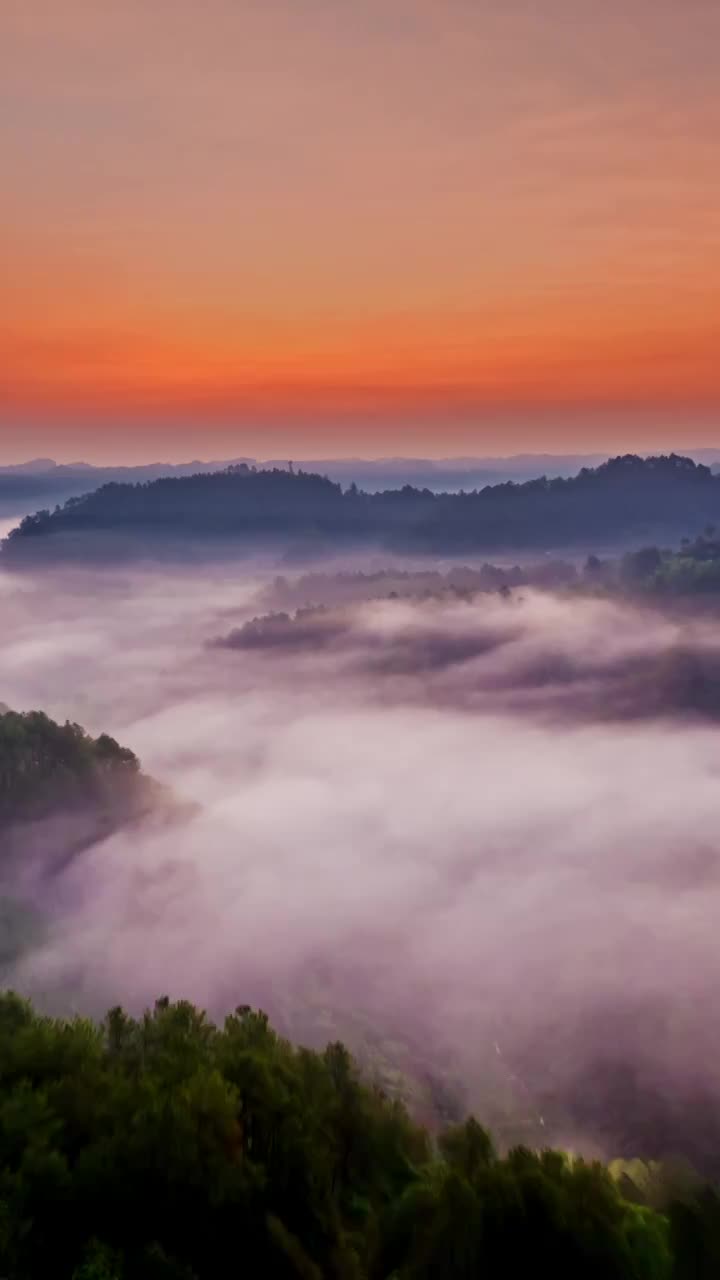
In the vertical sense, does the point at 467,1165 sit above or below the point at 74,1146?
below

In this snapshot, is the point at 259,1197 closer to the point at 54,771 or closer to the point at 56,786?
the point at 56,786

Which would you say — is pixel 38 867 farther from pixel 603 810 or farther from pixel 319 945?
pixel 603 810

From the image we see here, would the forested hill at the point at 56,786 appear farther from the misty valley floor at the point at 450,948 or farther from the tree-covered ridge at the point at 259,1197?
the tree-covered ridge at the point at 259,1197

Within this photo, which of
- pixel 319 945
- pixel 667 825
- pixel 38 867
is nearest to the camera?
pixel 38 867

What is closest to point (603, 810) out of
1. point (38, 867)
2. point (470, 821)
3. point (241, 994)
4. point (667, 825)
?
point (667, 825)

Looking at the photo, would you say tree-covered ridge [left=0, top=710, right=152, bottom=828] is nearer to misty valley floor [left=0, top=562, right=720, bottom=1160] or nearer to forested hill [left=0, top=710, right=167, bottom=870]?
forested hill [left=0, top=710, right=167, bottom=870]

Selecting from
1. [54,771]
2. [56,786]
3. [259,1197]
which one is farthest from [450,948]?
[259,1197]

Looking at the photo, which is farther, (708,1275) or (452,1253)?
(708,1275)
